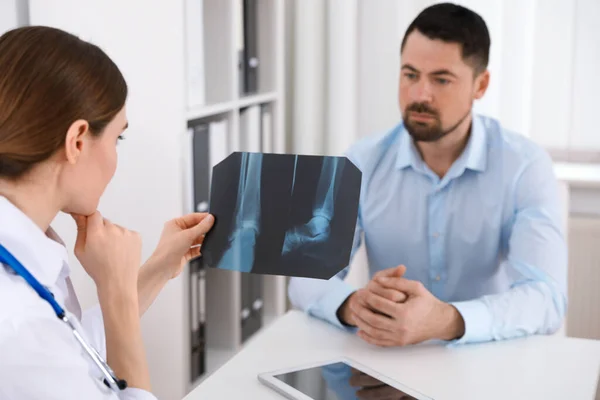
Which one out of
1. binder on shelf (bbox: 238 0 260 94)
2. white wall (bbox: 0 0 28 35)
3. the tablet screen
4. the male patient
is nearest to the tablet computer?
the tablet screen

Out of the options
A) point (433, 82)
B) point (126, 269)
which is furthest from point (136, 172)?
point (126, 269)

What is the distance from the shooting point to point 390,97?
3016 millimetres

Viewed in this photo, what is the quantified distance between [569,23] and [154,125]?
4.90 ft

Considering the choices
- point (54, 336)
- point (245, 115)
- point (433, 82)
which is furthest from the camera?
point (245, 115)

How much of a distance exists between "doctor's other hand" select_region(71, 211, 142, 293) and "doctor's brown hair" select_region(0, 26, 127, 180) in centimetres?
Answer: 19


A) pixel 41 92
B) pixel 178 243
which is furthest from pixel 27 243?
pixel 178 243

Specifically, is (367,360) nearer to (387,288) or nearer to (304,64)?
(387,288)

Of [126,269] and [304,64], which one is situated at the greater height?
[304,64]

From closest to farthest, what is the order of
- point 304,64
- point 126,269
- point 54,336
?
point 54,336
point 126,269
point 304,64

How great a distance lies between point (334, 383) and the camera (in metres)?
1.39

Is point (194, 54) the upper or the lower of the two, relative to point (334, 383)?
upper

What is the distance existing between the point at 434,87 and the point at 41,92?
4.03ft

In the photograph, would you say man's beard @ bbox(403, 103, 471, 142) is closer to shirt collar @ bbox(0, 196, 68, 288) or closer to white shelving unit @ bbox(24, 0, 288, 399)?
white shelving unit @ bbox(24, 0, 288, 399)

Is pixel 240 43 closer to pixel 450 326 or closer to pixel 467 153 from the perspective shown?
pixel 467 153
